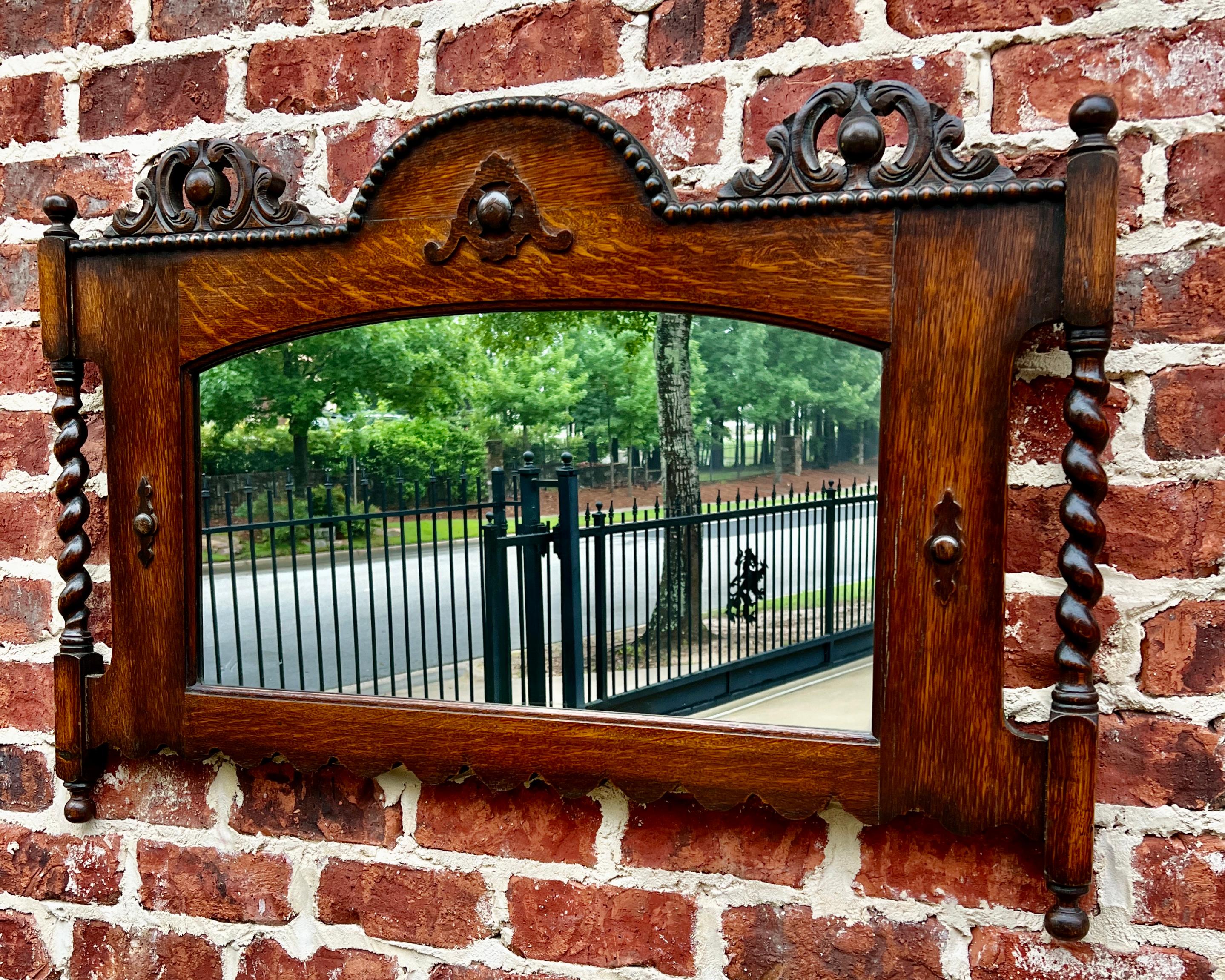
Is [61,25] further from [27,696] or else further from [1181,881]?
[1181,881]

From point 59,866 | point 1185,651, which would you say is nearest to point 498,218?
point 1185,651

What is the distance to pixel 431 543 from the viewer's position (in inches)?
46.7

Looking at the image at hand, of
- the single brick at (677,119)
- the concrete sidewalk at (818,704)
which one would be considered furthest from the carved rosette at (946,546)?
the single brick at (677,119)

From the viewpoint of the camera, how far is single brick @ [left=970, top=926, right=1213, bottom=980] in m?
1.05

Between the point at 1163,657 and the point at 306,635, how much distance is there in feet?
3.18

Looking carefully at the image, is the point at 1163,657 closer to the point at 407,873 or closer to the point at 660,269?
the point at 660,269

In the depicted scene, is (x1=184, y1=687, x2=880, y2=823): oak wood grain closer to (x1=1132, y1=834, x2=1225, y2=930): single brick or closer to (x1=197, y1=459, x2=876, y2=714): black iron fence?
(x1=197, y1=459, x2=876, y2=714): black iron fence

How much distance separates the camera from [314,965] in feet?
4.31

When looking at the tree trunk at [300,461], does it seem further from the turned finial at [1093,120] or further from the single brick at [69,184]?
the turned finial at [1093,120]

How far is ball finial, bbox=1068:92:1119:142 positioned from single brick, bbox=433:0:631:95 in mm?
499

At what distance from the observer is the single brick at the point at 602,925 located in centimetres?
119

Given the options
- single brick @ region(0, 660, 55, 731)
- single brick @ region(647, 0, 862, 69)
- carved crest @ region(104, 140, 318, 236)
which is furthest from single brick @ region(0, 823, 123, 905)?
single brick @ region(647, 0, 862, 69)

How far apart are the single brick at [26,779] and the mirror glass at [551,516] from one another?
1.08 ft

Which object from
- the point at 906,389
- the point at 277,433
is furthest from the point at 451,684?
the point at 906,389
